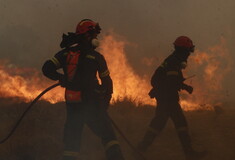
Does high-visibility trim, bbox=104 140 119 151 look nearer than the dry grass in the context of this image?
Yes

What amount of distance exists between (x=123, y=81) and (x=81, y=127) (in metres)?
6.76

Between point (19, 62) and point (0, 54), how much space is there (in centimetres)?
110

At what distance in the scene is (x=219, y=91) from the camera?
15.8m

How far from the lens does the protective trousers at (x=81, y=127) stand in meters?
4.37

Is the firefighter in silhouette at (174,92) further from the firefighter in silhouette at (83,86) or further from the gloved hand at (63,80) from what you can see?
the gloved hand at (63,80)

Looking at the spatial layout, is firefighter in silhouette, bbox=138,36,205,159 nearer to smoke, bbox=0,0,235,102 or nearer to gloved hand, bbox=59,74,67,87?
gloved hand, bbox=59,74,67,87

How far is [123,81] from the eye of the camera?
1122 centimetres

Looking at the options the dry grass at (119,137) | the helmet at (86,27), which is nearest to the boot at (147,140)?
the dry grass at (119,137)

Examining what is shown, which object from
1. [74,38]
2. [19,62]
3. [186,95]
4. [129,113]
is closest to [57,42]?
[19,62]

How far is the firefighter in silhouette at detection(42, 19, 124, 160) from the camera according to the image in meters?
4.48

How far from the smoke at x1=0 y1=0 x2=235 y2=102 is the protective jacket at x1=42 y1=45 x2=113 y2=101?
28.2 ft

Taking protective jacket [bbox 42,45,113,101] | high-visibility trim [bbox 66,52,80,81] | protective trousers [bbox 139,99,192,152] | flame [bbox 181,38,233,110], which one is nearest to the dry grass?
protective trousers [bbox 139,99,192,152]

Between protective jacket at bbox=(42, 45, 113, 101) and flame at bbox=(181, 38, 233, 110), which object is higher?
flame at bbox=(181, 38, 233, 110)

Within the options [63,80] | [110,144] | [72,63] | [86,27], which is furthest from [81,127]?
[86,27]
